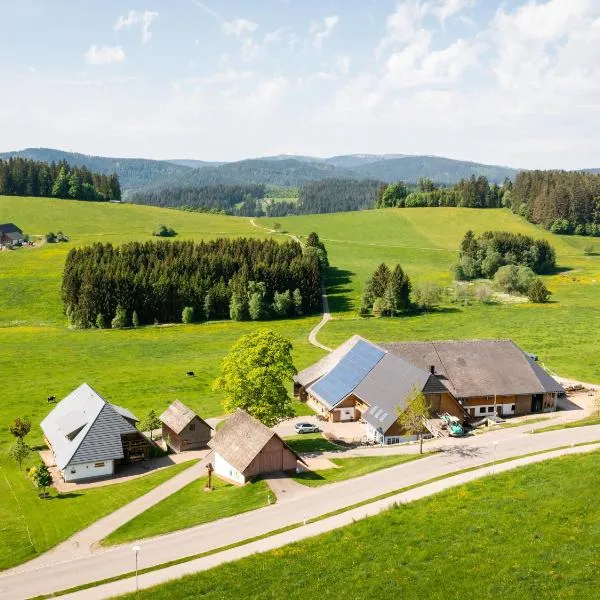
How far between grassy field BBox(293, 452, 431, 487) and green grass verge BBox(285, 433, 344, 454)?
3668mm

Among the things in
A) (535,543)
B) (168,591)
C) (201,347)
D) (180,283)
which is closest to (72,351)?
(201,347)

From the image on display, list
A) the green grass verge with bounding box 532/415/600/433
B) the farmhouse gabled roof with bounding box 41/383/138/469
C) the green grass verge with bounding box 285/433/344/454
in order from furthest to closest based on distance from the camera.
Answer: the green grass verge with bounding box 285/433/344/454 < the green grass verge with bounding box 532/415/600/433 < the farmhouse gabled roof with bounding box 41/383/138/469

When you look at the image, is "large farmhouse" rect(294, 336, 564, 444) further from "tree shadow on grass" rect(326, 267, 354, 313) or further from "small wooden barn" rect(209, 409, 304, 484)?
"tree shadow on grass" rect(326, 267, 354, 313)

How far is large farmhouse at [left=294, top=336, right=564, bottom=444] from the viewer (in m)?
63.4

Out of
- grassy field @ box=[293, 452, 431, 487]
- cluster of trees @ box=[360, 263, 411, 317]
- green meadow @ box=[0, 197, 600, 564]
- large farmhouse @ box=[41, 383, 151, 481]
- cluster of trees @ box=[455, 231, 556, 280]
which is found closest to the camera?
grassy field @ box=[293, 452, 431, 487]

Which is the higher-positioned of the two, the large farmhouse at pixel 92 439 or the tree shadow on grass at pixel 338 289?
the tree shadow on grass at pixel 338 289

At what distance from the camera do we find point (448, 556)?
3281 cm

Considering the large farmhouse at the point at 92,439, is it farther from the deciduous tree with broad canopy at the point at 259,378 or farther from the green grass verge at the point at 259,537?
the green grass verge at the point at 259,537

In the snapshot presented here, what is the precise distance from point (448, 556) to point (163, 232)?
163m

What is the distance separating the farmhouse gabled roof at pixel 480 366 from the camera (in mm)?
66438

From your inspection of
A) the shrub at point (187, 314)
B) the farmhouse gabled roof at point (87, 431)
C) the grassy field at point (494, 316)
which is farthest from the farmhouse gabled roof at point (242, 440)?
the shrub at point (187, 314)

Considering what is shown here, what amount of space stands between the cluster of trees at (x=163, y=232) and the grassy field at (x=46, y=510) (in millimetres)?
135228

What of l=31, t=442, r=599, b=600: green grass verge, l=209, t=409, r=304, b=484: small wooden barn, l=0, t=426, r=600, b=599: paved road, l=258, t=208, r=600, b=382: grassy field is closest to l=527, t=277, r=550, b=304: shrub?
l=258, t=208, r=600, b=382: grassy field

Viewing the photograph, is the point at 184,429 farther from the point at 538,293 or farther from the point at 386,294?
the point at 538,293
